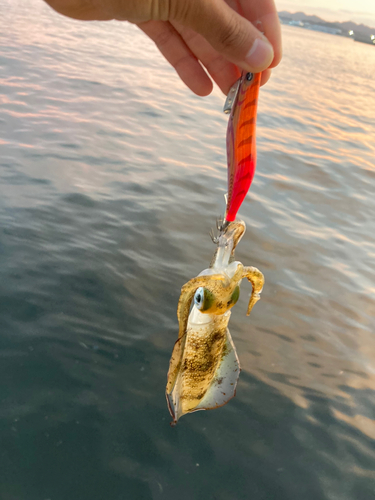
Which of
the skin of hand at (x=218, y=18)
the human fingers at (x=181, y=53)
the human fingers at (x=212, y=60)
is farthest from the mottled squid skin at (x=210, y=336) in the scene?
the human fingers at (x=181, y=53)

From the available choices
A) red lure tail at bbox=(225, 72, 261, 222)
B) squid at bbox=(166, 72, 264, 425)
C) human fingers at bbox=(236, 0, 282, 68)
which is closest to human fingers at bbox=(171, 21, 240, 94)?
human fingers at bbox=(236, 0, 282, 68)

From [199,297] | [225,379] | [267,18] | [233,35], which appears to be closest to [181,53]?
[267,18]

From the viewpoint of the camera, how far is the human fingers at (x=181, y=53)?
417 centimetres

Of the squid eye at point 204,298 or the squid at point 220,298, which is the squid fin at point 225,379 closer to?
the squid at point 220,298

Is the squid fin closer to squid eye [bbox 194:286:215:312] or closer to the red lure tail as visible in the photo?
squid eye [bbox 194:286:215:312]

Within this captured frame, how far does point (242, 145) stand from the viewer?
2246 millimetres

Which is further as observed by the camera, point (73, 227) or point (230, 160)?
point (73, 227)

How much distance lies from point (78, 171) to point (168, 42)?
5302 mm

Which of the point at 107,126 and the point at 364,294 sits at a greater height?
the point at 107,126

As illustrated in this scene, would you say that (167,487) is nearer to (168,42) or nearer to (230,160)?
(230,160)

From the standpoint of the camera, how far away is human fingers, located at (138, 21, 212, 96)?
13.7ft

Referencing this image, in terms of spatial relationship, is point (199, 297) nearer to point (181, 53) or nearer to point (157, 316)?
point (181, 53)

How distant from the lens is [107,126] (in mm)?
12328

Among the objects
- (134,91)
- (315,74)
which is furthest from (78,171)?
(315,74)
